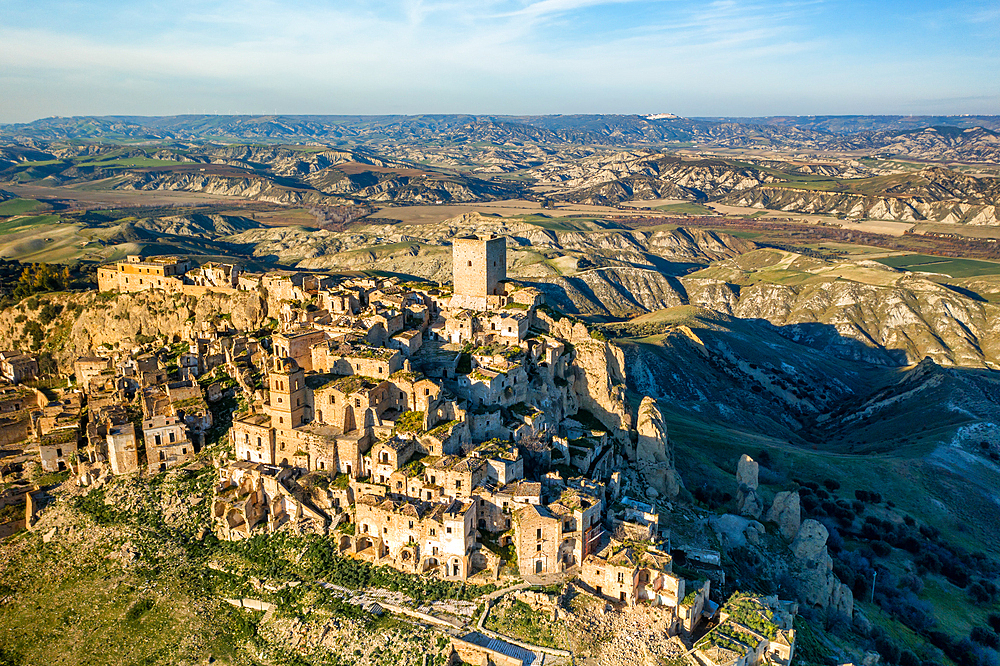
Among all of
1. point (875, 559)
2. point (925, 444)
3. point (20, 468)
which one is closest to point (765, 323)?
point (925, 444)

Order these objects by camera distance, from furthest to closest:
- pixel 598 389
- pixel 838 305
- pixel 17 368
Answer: pixel 838 305 < pixel 17 368 < pixel 598 389

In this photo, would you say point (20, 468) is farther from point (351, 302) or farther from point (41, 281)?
point (41, 281)

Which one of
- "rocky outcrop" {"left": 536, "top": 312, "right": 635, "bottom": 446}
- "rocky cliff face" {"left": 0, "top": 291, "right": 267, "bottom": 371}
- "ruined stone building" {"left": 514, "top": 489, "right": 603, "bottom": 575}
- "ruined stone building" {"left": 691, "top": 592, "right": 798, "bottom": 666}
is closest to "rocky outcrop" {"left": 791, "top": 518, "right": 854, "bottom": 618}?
"ruined stone building" {"left": 691, "top": 592, "right": 798, "bottom": 666}

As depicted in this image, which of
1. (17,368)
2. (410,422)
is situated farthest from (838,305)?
(17,368)

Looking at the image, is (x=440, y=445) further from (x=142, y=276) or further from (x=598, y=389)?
(x=142, y=276)

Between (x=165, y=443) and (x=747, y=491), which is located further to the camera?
(x=747, y=491)

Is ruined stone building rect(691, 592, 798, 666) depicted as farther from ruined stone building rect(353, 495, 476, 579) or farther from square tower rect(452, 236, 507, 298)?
square tower rect(452, 236, 507, 298)
